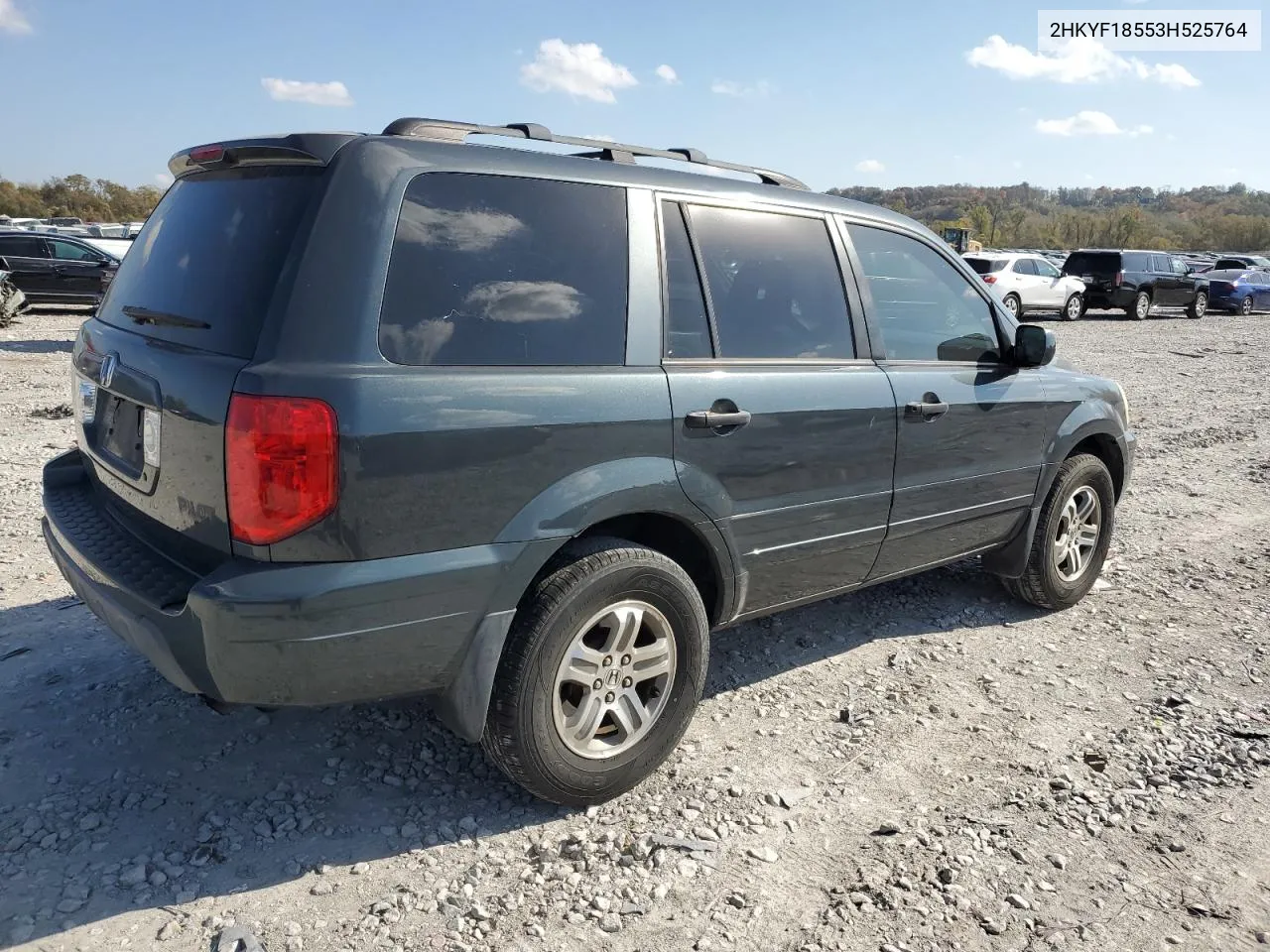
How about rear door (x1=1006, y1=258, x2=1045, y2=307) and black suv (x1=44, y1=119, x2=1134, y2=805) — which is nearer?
black suv (x1=44, y1=119, x2=1134, y2=805)

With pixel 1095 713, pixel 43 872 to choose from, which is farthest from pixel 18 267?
pixel 1095 713

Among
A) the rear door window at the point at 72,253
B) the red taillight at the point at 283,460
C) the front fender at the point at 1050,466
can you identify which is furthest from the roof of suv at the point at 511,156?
the rear door window at the point at 72,253

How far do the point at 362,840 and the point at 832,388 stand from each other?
216cm

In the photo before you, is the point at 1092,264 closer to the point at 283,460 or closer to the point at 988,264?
the point at 988,264

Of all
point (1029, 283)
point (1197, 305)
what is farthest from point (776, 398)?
point (1197, 305)

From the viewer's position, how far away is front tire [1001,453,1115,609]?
180 inches

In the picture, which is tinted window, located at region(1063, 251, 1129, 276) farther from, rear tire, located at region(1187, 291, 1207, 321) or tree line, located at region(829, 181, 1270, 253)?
tree line, located at region(829, 181, 1270, 253)

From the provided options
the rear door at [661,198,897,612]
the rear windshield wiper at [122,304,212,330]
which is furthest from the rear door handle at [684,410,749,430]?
the rear windshield wiper at [122,304,212,330]

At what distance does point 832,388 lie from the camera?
343 centimetres

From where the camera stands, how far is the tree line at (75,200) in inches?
2520

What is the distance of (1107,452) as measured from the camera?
4980mm

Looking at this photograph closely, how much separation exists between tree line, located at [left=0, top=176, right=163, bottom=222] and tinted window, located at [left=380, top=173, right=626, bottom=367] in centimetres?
7078

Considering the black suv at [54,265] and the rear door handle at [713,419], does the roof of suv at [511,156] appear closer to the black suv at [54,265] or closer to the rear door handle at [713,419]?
the rear door handle at [713,419]

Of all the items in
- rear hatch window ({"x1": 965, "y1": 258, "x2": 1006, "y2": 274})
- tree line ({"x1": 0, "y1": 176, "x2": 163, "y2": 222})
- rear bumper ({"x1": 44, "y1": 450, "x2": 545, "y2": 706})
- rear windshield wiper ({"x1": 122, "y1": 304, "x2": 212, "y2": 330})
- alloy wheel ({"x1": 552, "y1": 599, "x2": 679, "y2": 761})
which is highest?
tree line ({"x1": 0, "y1": 176, "x2": 163, "y2": 222})
